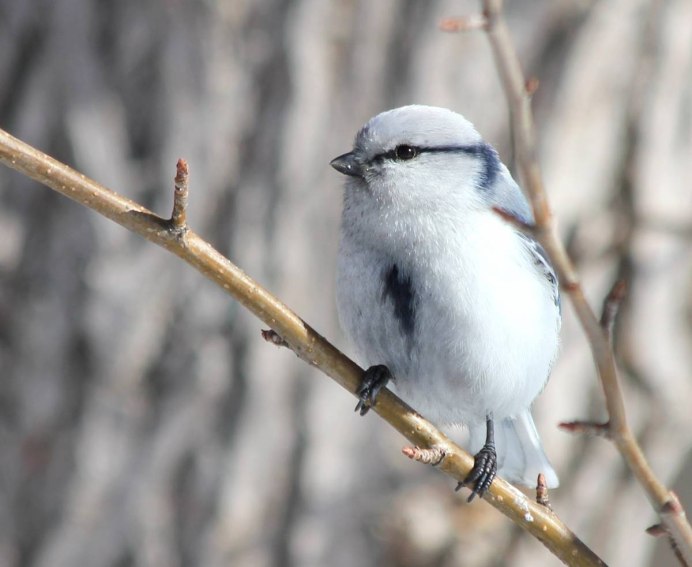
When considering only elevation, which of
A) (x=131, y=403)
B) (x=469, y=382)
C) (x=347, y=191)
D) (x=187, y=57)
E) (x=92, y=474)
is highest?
(x=187, y=57)

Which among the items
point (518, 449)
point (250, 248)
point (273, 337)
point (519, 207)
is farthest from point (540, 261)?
point (250, 248)

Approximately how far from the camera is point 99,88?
291 centimetres

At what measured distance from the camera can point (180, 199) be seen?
1499 mm

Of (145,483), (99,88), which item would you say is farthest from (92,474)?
(99,88)

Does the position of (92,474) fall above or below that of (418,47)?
below

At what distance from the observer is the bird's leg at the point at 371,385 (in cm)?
183

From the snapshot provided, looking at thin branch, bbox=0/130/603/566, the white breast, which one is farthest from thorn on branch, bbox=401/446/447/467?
the white breast

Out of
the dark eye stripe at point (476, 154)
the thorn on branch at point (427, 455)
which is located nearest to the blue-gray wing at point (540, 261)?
the dark eye stripe at point (476, 154)

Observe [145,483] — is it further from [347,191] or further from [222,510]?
[347,191]

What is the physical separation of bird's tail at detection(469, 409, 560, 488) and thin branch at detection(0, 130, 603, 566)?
0.46 m

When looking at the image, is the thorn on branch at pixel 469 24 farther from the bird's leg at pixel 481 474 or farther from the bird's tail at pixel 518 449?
the bird's tail at pixel 518 449

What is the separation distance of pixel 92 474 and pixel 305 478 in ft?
2.16

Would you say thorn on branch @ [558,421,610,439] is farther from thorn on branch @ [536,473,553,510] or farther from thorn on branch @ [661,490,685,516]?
thorn on branch @ [536,473,553,510]

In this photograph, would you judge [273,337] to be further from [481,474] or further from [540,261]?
[540,261]
